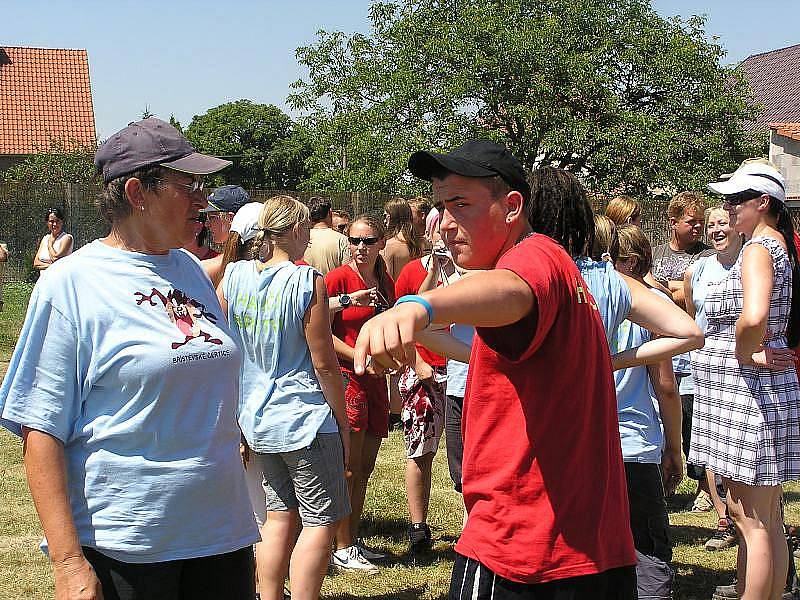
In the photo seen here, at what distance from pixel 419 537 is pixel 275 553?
74.1 inches

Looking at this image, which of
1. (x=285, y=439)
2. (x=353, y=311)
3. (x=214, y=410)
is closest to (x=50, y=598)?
(x=285, y=439)

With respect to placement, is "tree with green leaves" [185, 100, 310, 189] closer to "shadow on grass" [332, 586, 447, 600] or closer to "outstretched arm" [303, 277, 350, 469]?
"shadow on grass" [332, 586, 447, 600]

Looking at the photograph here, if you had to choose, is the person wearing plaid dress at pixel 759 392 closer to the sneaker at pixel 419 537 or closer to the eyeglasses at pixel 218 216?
the sneaker at pixel 419 537

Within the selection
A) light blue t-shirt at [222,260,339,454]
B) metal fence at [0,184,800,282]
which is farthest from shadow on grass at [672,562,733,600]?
metal fence at [0,184,800,282]

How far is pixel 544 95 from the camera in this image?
23.0m

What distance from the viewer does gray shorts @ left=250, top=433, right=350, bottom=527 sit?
448 cm

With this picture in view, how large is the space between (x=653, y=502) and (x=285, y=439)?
1.69 meters

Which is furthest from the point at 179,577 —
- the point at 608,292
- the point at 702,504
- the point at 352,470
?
the point at 702,504

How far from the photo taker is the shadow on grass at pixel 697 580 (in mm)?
5695

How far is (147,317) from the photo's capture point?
2771 millimetres

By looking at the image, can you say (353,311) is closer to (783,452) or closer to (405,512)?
(405,512)

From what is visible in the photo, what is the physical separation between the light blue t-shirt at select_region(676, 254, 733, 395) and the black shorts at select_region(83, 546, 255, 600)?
2858 millimetres

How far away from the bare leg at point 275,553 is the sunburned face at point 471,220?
268 centimetres

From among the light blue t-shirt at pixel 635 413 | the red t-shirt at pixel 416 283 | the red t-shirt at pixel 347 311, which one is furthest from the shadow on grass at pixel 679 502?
the light blue t-shirt at pixel 635 413
